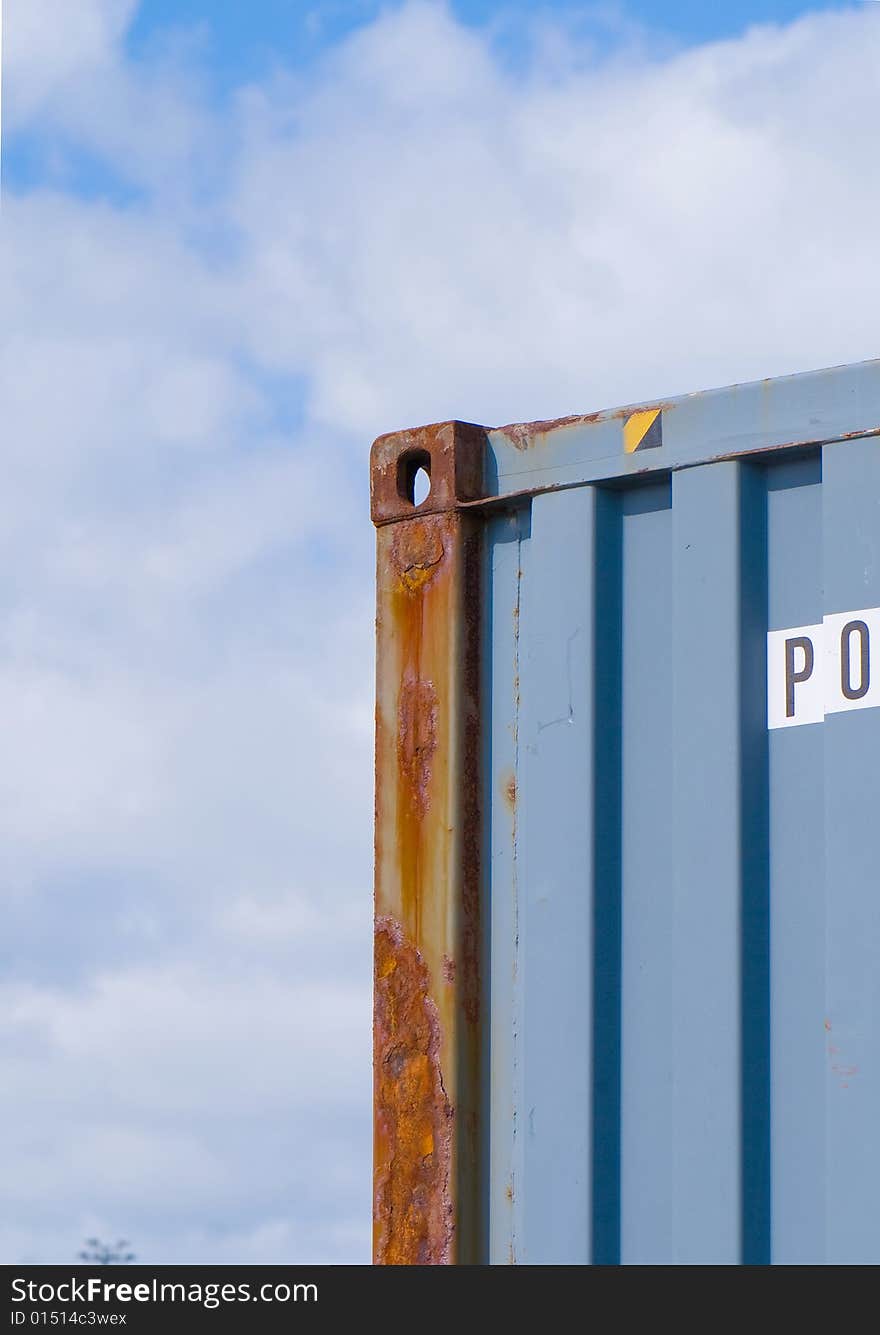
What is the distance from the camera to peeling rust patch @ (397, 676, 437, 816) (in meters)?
3.97

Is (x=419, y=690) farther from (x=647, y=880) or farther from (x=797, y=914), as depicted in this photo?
(x=797, y=914)

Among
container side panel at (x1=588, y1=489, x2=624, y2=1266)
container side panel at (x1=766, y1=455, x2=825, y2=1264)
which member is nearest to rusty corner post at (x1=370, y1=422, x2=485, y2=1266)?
container side panel at (x1=588, y1=489, x2=624, y2=1266)

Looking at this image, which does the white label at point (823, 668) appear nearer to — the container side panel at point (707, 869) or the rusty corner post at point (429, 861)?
the container side panel at point (707, 869)

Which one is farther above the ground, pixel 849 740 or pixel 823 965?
pixel 849 740

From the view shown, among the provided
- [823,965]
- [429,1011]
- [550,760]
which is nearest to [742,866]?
[823,965]

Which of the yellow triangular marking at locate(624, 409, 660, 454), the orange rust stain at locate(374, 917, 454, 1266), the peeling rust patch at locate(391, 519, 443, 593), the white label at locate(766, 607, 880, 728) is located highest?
the yellow triangular marking at locate(624, 409, 660, 454)

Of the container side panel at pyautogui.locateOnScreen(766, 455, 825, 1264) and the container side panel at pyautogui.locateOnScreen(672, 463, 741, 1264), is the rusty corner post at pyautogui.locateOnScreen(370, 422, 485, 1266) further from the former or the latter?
the container side panel at pyautogui.locateOnScreen(766, 455, 825, 1264)

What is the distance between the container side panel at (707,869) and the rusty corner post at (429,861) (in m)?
0.48
